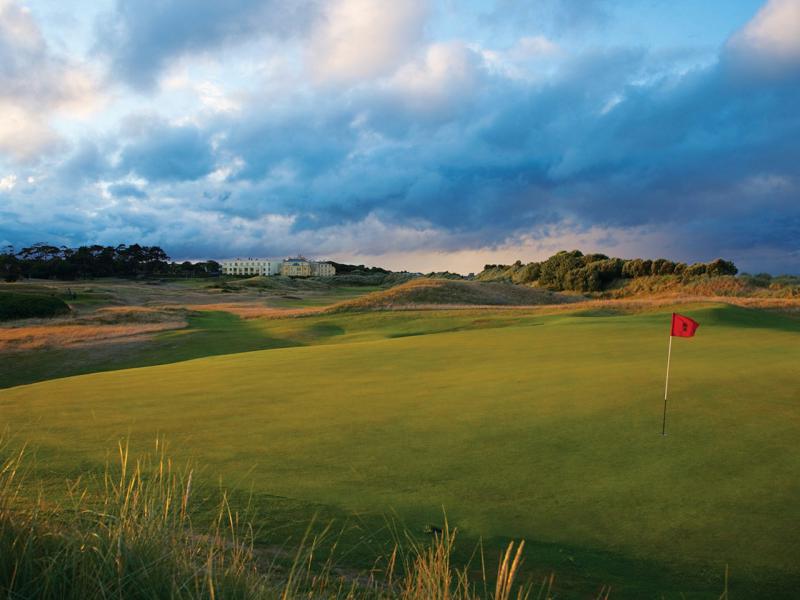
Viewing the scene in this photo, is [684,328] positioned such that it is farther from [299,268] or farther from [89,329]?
[299,268]

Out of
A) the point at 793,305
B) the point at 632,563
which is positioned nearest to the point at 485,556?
the point at 632,563

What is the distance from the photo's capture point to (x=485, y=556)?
5.57 metres

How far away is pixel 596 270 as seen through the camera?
237 feet

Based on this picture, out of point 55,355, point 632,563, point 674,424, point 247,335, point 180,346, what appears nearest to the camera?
point 632,563

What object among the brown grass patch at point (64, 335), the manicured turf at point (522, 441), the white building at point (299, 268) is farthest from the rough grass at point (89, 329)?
the white building at point (299, 268)

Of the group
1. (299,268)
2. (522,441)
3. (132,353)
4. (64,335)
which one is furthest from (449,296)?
(299,268)

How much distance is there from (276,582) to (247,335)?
29.2m

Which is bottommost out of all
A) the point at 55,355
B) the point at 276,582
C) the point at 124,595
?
the point at 55,355

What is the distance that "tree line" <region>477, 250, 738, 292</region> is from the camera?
6469 cm

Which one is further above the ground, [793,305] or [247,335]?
[793,305]

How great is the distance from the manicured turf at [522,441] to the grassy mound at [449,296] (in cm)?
2776

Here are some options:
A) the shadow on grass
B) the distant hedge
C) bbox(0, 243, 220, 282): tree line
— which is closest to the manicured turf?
the shadow on grass

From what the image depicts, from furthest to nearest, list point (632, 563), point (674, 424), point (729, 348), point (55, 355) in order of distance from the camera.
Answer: point (55, 355), point (729, 348), point (674, 424), point (632, 563)

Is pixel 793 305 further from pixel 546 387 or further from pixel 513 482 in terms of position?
pixel 513 482
